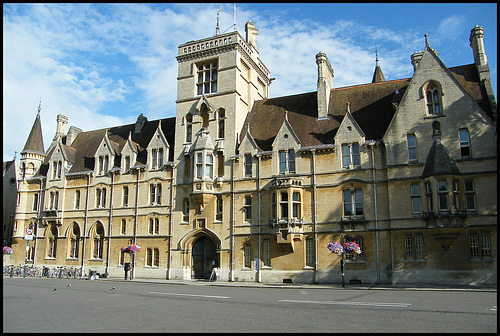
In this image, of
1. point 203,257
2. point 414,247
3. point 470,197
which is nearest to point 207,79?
point 203,257

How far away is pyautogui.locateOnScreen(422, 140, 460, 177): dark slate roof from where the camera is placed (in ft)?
93.6

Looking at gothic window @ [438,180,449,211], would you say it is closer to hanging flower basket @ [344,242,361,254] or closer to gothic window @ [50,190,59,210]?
hanging flower basket @ [344,242,361,254]

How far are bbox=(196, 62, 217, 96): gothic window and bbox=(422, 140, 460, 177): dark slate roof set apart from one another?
2051cm

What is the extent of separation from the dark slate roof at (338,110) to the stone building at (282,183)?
0.44 ft

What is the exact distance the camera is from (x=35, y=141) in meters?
50.9

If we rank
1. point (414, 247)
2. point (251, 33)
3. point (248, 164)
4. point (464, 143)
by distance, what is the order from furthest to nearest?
point (251, 33)
point (248, 164)
point (464, 143)
point (414, 247)

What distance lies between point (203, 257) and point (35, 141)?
2712 cm

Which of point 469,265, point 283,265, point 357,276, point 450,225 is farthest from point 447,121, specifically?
point 283,265

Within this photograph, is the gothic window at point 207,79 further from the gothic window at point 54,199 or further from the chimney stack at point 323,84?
the gothic window at point 54,199

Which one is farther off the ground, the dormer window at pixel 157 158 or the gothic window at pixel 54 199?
the dormer window at pixel 157 158

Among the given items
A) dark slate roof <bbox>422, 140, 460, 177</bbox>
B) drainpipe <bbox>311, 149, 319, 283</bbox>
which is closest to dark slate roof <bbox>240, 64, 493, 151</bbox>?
drainpipe <bbox>311, 149, 319, 283</bbox>

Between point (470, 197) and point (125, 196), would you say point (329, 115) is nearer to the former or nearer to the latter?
point (470, 197)

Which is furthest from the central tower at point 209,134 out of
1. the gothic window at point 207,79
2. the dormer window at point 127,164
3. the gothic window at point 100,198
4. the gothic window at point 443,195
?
the gothic window at point 443,195

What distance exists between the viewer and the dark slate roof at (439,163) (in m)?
28.5
